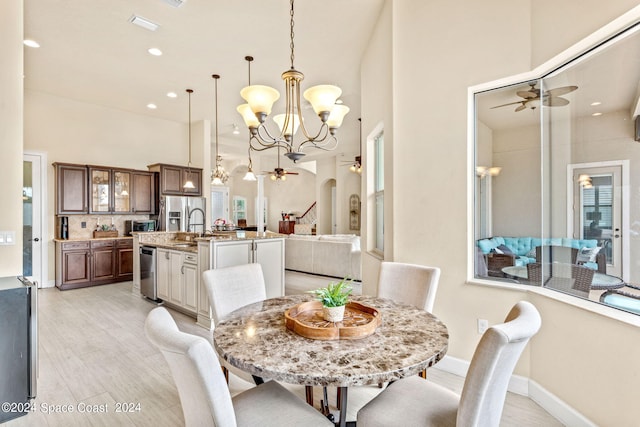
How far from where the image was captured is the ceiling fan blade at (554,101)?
8.41 feet

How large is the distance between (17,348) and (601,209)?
171 inches

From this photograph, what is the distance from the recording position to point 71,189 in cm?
581

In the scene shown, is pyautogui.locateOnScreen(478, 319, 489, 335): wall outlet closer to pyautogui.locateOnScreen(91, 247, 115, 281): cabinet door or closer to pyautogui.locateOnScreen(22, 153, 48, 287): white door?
pyautogui.locateOnScreen(91, 247, 115, 281): cabinet door

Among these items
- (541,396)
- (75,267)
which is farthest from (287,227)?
(541,396)

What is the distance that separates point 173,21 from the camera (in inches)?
140

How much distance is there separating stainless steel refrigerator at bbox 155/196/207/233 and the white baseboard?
236 inches

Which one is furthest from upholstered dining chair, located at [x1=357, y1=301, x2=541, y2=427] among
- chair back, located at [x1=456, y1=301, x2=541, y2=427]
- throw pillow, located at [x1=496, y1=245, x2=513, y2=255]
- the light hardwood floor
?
throw pillow, located at [x1=496, y1=245, x2=513, y2=255]

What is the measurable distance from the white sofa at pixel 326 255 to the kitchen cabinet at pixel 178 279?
2899mm

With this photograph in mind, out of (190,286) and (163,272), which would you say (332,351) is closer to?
(190,286)

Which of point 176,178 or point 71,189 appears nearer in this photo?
point 71,189

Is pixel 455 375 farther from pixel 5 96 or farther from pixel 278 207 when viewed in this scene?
pixel 278 207

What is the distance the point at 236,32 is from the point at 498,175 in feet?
11.1

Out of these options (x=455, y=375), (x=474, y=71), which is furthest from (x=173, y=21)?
(x=455, y=375)

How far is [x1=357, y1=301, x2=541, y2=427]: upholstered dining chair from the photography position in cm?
108
